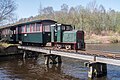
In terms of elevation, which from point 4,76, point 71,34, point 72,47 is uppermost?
point 71,34

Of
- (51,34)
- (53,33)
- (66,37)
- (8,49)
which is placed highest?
(53,33)

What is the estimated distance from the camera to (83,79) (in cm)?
1620

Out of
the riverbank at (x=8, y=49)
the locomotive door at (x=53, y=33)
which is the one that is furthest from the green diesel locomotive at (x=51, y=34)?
the riverbank at (x=8, y=49)

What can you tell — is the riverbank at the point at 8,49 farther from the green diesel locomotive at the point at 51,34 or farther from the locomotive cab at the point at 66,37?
the locomotive cab at the point at 66,37

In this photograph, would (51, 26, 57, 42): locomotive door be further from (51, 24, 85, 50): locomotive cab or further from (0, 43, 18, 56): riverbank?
(0, 43, 18, 56): riverbank

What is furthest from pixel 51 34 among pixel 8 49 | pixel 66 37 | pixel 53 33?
pixel 8 49

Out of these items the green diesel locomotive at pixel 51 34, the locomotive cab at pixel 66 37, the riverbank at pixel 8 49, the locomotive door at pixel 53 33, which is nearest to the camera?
the locomotive cab at pixel 66 37

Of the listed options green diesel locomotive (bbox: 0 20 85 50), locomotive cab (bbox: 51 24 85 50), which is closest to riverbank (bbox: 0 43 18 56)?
green diesel locomotive (bbox: 0 20 85 50)

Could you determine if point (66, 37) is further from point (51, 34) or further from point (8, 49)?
point (8, 49)

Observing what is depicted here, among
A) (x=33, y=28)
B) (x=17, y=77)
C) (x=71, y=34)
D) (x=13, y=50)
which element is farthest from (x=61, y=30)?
(x=13, y=50)

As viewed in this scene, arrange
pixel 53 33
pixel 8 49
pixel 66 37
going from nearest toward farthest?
pixel 66 37, pixel 53 33, pixel 8 49

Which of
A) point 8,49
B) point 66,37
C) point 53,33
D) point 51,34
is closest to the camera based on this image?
point 66,37

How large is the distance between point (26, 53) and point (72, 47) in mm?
9933

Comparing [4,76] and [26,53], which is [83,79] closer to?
[4,76]
